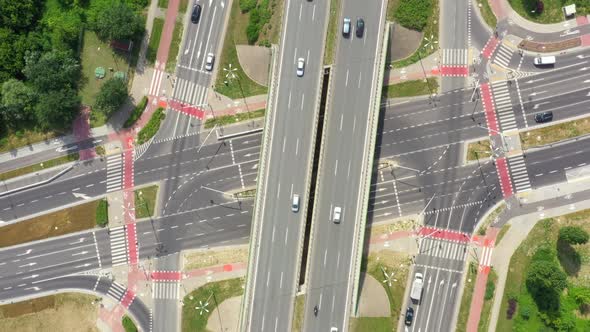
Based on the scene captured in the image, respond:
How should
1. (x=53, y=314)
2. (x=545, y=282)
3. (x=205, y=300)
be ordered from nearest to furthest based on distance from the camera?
1. (x=545, y=282)
2. (x=205, y=300)
3. (x=53, y=314)

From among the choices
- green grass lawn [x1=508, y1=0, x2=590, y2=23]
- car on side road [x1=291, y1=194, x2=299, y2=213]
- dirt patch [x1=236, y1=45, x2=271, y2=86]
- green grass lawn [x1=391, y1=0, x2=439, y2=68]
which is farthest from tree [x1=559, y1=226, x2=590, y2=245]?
dirt patch [x1=236, y1=45, x2=271, y2=86]

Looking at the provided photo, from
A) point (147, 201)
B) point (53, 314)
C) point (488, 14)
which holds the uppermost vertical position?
point (488, 14)

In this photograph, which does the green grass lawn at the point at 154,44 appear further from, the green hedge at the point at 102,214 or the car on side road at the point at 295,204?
the car on side road at the point at 295,204

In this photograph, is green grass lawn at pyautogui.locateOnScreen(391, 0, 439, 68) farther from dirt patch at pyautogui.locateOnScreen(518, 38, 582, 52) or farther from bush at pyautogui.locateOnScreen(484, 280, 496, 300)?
bush at pyautogui.locateOnScreen(484, 280, 496, 300)

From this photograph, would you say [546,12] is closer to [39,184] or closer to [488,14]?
[488,14]

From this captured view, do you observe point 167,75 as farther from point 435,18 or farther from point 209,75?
point 435,18

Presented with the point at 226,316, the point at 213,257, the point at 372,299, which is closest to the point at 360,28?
the point at 372,299

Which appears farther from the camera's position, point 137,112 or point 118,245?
point 137,112
